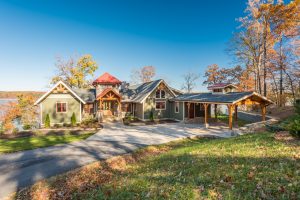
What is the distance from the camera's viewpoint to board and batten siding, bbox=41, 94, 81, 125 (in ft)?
73.3

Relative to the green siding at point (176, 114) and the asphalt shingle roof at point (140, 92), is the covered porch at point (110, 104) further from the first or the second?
the green siding at point (176, 114)

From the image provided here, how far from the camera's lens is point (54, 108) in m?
22.7

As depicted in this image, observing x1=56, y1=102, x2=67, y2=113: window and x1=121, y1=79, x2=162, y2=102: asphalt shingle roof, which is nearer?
x1=56, y1=102, x2=67, y2=113: window

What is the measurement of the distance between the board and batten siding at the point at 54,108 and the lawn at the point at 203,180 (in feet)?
52.5

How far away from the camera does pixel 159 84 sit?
26.3 m

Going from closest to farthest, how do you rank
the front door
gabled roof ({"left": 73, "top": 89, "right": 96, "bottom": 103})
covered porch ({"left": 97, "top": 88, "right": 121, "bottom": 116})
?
covered porch ({"left": 97, "top": 88, "right": 121, "bottom": 116})
the front door
gabled roof ({"left": 73, "top": 89, "right": 96, "bottom": 103})

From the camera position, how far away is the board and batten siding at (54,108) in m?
22.3

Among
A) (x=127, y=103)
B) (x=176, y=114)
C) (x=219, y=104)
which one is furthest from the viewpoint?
(x=127, y=103)

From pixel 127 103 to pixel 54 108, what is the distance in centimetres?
999

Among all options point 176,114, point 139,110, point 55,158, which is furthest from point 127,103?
point 55,158

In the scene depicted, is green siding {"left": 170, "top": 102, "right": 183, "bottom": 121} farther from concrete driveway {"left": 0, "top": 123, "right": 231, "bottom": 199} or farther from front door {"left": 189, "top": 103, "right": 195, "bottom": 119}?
concrete driveway {"left": 0, "top": 123, "right": 231, "bottom": 199}

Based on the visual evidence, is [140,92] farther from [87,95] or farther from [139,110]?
[87,95]

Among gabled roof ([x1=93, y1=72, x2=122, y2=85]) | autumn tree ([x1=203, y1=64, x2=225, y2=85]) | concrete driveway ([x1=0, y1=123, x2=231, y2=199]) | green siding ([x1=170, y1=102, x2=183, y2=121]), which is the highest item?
autumn tree ([x1=203, y1=64, x2=225, y2=85])

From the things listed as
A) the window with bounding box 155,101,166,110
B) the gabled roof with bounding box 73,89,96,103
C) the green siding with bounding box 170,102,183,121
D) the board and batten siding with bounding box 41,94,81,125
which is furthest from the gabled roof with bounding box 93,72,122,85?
the green siding with bounding box 170,102,183,121
